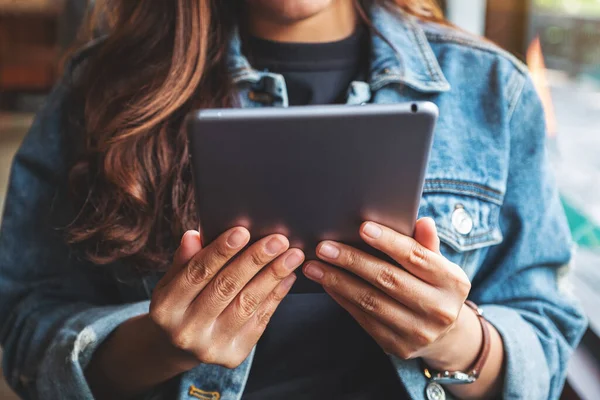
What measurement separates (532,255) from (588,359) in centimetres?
41

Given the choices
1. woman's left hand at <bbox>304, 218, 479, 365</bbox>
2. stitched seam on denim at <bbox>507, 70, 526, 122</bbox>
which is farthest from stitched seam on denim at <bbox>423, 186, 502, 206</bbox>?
woman's left hand at <bbox>304, 218, 479, 365</bbox>

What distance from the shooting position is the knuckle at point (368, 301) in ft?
2.01

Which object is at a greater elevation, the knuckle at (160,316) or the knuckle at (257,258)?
the knuckle at (257,258)

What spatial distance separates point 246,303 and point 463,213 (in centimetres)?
38

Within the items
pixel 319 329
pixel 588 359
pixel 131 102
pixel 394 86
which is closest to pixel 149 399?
pixel 319 329

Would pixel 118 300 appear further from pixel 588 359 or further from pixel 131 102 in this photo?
pixel 588 359

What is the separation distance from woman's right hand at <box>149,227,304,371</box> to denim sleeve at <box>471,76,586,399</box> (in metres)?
0.36

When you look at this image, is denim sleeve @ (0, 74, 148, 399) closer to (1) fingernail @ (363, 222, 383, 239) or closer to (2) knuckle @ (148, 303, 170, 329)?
(2) knuckle @ (148, 303, 170, 329)

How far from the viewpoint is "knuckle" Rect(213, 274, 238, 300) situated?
576mm

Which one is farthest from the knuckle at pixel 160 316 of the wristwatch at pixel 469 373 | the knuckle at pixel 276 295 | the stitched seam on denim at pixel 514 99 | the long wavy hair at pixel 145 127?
the stitched seam on denim at pixel 514 99

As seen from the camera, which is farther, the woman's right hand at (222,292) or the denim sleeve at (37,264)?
the denim sleeve at (37,264)

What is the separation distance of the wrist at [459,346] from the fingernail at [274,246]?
9.4 inches

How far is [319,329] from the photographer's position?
0.83 metres

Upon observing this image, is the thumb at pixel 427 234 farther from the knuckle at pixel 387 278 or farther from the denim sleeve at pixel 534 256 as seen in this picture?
the denim sleeve at pixel 534 256
